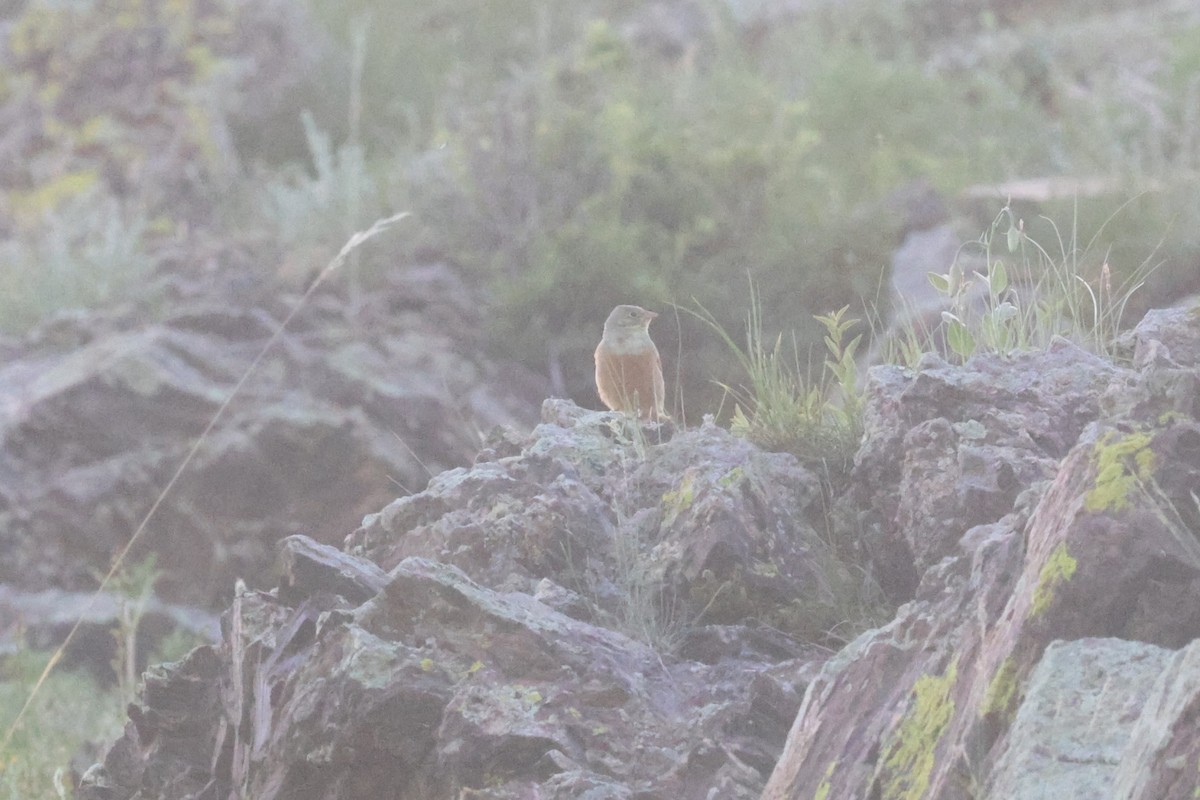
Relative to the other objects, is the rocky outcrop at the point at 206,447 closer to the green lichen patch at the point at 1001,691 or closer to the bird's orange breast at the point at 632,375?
the bird's orange breast at the point at 632,375

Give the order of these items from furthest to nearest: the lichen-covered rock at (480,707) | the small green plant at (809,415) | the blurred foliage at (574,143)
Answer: the blurred foliage at (574,143) < the small green plant at (809,415) < the lichen-covered rock at (480,707)

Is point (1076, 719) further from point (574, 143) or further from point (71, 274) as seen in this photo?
point (71, 274)

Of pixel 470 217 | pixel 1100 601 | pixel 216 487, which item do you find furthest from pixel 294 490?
pixel 1100 601

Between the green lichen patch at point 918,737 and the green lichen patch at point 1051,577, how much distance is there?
150 millimetres

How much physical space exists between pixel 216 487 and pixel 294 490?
1.15ft

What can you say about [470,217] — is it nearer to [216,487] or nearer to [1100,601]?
[216,487]

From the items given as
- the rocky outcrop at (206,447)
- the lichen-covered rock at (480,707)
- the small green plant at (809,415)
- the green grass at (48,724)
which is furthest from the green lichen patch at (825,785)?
the rocky outcrop at (206,447)

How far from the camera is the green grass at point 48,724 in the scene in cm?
425

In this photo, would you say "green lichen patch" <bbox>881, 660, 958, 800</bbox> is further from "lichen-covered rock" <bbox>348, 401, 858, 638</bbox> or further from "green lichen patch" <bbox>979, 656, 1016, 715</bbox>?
"lichen-covered rock" <bbox>348, 401, 858, 638</bbox>

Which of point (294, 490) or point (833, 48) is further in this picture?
point (833, 48)

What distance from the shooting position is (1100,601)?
2158 millimetres

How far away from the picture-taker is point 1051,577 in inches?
83.8

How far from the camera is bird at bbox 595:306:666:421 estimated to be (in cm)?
499

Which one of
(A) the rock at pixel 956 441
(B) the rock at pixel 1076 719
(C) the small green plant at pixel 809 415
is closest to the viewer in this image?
(B) the rock at pixel 1076 719
